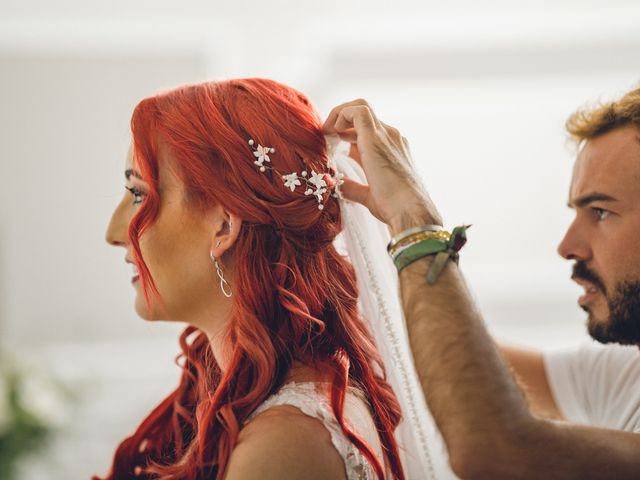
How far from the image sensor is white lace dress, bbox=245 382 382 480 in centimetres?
131

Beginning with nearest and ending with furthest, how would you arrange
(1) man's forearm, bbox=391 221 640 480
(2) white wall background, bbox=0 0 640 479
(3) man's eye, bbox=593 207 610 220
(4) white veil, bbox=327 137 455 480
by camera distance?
1. (1) man's forearm, bbox=391 221 640 480
2. (4) white veil, bbox=327 137 455 480
3. (3) man's eye, bbox=593 207 610 220
4. (2) white wall background, bbox=0 0 640 479

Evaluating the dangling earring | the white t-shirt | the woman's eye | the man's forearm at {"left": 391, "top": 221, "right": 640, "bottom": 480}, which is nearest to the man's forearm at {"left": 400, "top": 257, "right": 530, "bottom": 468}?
the man's forearm at {"left": 391, "top": 221, "right": 640, "bottom": 480}

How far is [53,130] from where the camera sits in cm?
384

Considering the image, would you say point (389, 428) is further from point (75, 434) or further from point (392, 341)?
point (75, 434)

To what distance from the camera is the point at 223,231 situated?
1515 millimetres

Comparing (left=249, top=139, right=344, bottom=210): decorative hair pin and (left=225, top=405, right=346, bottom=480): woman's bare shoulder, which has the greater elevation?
(left=249, top=139, right=344, bottom=210): decorative hair pin

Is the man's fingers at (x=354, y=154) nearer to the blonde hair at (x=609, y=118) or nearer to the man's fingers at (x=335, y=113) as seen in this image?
the man's fingers at (x=335, y=113)

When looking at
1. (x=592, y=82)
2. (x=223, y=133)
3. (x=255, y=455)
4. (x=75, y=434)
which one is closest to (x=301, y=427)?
(x=255, y=455)

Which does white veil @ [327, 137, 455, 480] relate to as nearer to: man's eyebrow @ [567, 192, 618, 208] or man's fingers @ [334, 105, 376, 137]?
man's fingers @ [334, 105, 376, 137]

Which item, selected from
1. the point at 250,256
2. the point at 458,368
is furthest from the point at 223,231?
the point at 458,368

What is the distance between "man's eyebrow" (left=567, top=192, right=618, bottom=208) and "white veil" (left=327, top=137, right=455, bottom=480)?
0.47 m

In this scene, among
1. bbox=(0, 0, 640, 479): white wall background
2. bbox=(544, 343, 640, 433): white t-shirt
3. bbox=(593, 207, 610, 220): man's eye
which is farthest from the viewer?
bbox=(0, 0, 640, 479): white wall background

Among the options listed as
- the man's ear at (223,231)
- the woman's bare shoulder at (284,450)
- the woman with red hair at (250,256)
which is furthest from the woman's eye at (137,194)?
the woman's bare shoulder at (284,450)

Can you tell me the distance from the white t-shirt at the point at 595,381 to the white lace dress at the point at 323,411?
2.63ft
